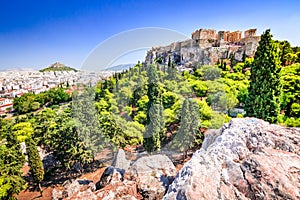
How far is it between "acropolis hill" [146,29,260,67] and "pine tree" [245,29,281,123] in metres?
36.9

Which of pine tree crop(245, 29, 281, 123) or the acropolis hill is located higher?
the acropolis hill

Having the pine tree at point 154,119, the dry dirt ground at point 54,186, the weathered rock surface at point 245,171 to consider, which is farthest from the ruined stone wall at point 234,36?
the weathered rock surface at point 245,171

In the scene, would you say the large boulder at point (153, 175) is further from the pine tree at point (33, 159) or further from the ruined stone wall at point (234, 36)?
the ruined stone wall at point (234, 36)

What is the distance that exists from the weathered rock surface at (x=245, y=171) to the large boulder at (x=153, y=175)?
4.78 meters

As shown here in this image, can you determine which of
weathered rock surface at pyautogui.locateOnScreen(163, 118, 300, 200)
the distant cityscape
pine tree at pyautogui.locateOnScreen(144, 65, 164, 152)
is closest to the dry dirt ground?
pine tree at pyautogui.locateOnScreen(144, 65, 164, 152)

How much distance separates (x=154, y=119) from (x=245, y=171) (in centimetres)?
1282

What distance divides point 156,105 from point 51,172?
14.1m

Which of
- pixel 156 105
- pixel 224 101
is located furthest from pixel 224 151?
pixel 224 101

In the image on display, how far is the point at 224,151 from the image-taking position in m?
4.96

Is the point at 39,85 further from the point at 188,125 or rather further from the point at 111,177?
the point at 111,177

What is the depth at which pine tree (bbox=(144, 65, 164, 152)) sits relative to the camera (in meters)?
16.2

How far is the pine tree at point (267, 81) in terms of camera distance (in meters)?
13.1

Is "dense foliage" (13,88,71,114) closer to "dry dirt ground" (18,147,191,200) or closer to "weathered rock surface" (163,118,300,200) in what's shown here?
"dry dirt ground" (18,147,191,200)

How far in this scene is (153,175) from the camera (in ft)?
31.4
